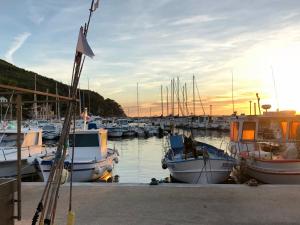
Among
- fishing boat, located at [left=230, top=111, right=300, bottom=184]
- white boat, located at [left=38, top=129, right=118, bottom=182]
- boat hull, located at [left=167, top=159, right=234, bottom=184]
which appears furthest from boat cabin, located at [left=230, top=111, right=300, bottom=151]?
white boat, located at [left=38, top=129, right=118, bottom=182]

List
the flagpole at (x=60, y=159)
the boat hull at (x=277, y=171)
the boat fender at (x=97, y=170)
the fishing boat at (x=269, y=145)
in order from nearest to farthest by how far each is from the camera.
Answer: the flagpole at (x=60, y=159), the boat hull at (x=277, y=171), the fishing boat at (x=269, y=145), the boat fender at (x=97, y=170)

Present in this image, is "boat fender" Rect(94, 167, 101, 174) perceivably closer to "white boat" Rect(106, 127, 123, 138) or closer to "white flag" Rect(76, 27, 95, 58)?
"white flag" Rect(76, 27, 95, 58)

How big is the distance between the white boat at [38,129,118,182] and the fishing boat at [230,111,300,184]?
257 inches

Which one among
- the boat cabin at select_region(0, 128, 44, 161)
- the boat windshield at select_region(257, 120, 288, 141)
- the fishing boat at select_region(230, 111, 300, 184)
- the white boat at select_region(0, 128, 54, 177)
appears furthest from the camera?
the boat cabin at select_region(0, 128, 44, 161)

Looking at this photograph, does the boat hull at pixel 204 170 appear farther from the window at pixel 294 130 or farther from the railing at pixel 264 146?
the window at pixel 294 130

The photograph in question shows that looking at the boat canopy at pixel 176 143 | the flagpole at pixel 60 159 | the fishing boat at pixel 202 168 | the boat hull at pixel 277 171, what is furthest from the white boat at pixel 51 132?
the flagpole at pixel 60 159

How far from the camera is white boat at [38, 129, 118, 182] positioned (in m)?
19.3

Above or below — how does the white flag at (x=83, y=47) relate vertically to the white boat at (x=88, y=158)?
above

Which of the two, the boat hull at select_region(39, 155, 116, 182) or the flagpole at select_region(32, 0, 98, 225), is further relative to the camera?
the boat hull at select_region(39, 155, 116, 182)

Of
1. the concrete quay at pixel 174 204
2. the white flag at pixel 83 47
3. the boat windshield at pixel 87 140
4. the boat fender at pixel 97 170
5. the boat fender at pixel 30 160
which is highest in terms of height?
the white flag at pixel 83 47

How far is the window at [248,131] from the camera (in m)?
20.4

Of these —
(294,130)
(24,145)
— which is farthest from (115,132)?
(294,130)

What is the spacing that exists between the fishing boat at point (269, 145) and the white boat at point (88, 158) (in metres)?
6.54

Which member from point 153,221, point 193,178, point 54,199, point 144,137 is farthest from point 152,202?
point 144,137
